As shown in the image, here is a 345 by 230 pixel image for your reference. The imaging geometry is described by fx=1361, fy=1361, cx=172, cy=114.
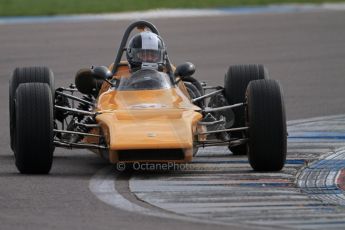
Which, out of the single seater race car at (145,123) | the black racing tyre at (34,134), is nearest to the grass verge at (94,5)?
the single seater race car at (145,123)

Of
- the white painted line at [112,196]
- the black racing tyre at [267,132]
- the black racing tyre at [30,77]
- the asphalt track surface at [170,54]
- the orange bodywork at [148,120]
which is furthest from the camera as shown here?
the black racing tyre at [30,77]

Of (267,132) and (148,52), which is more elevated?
(148,52)

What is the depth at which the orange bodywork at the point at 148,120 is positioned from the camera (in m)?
12.6

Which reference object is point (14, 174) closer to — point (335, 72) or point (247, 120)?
point (247, 120)

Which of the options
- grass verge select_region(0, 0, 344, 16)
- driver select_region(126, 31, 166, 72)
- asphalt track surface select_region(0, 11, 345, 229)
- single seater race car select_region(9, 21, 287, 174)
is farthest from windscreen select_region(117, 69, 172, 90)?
grass verge select_region(0, 0, 344, 16)

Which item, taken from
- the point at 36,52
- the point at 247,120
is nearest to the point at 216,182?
the point at 247,120

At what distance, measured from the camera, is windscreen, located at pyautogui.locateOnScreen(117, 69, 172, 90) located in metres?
14.2

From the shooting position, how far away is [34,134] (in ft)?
42.4

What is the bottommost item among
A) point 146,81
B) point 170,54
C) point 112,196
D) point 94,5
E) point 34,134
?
point 94,5

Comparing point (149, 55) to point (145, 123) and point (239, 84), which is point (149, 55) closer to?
point (239, 84)

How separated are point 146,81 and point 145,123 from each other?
1.31 meters

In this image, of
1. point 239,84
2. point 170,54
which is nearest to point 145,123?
point 239,84

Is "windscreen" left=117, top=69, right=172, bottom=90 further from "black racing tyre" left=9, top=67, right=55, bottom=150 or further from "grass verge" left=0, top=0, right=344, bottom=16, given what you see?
"grass verge" left=0, top=0, right=344, bottom=16

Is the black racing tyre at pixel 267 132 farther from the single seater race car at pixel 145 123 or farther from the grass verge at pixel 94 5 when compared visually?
the grass verge at pixel 94 5
